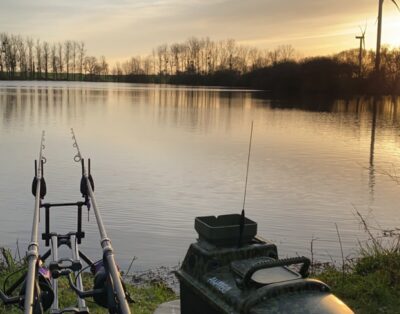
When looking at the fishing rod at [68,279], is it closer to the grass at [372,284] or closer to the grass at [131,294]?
the grass at [131,294]

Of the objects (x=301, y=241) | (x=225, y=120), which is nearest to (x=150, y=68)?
(x=225, y=120)

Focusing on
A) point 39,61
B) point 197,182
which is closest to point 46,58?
point 39,61

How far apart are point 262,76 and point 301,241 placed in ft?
266

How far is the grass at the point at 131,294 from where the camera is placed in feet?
15.4

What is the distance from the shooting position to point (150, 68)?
5394 inches

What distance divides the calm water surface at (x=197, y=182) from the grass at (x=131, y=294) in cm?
142

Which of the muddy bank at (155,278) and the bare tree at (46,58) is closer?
the muddy bank at (155,278)

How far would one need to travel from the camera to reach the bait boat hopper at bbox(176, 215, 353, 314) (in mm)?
2250

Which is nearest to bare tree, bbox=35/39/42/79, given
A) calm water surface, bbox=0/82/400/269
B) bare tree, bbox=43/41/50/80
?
bare tree, bbox=43/41/50/80

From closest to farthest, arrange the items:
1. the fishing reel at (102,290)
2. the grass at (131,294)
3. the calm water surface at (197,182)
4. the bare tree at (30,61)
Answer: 1. the fishing reel at (102,290)
2. the grass at (131,294)
3. the calm water surface at (197,182)
4. the bare tree at (30,61)

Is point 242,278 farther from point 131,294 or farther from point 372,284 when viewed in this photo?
point 131,294

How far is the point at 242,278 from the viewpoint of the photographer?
7.95ft

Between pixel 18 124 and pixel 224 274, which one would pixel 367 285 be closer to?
pixel 224 274

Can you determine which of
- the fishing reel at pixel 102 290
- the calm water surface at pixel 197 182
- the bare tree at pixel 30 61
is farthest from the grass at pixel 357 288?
the bare tree at pixel 30 61
